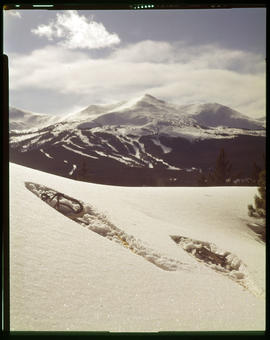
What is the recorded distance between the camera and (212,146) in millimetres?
51531

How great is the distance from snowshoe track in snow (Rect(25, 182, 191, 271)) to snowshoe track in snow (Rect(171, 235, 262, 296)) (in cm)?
102

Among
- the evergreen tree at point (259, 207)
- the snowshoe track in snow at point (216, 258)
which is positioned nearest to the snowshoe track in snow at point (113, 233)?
the snowshoe track in snow at point (216, 258)

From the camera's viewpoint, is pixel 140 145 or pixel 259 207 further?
pixel 140 145

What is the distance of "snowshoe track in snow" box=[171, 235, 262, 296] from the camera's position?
422cm

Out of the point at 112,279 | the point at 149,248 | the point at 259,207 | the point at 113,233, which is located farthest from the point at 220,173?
the point at 112,279

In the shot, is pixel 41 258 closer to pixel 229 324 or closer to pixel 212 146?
pixel 229 324

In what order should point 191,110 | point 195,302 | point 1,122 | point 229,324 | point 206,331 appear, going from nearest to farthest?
point 1,122 < point 206,331 < point 229,324 < point 195,302 < point 191,110

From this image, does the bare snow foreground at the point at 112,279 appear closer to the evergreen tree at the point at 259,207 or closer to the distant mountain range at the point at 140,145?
the evergreen tree at the point at 259,207

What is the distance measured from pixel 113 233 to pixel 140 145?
169ft

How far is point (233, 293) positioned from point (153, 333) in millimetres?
1255

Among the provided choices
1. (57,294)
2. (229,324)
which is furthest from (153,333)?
(57,294)

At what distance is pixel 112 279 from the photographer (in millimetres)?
2682

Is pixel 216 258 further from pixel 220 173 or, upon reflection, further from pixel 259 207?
pixel 220 173

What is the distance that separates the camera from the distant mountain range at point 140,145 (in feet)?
111
